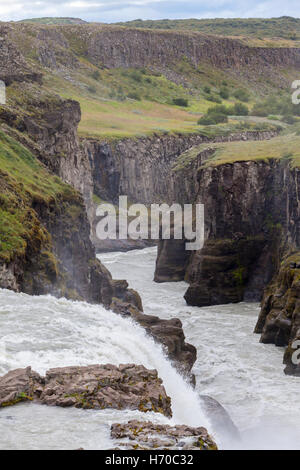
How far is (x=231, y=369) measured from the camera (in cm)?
3612

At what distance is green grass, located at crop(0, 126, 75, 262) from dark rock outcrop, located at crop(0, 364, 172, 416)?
973 centimetres

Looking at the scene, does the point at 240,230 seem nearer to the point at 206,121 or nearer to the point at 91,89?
the point at 206,121

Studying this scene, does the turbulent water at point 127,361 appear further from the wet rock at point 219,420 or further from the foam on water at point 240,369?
the wet rock at point 219,420

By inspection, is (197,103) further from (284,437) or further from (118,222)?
(284,437)

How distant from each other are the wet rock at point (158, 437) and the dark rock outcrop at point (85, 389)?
1.48 m

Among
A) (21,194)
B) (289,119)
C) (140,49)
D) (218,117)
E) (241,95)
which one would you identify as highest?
(140,49)

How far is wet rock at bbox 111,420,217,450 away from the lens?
13.7 meters

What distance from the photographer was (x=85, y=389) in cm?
1655

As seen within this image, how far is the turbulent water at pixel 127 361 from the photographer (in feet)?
49.0

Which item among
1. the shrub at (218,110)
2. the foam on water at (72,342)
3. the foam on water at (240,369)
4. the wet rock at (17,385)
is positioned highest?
the shrub at (218,110)

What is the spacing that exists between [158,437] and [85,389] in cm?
289

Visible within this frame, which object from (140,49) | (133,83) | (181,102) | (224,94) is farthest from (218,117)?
(140,49)

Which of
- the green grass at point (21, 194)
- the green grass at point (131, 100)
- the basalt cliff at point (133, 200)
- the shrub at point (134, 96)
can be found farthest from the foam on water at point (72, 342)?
the shrub at point (134, 96)
